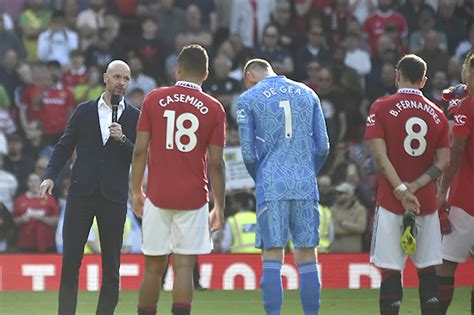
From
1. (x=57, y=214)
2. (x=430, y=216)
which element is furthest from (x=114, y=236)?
(x=57, y=214)

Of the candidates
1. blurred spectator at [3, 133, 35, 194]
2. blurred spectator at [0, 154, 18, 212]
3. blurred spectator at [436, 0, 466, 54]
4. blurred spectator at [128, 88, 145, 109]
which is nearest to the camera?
blurred spectator at [0, 154, 18, 212]

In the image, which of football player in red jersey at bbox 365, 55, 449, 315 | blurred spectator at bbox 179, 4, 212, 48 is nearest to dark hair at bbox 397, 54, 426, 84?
football player in red jersey at bbox 365, 55, 449, 315

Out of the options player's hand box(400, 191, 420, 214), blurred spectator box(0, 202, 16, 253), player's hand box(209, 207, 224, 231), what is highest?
player's hand box(400, 191, 420, 214)

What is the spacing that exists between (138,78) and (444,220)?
1043 centimetres

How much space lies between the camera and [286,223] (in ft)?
34.4

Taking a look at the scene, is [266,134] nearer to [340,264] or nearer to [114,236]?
[114,236]

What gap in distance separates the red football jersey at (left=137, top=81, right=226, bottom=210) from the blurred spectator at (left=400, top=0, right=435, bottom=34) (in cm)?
1265

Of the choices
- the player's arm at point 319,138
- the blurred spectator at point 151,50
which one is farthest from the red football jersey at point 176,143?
the blurred spectator at point 151,50

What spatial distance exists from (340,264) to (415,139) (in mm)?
6595

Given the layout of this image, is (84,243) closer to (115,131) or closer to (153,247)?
(115,131)

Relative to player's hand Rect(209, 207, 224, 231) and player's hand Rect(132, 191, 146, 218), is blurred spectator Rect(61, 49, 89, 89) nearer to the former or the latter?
player's hand Rect(132, 191, 146, 218)

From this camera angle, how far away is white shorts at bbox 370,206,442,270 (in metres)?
10.4

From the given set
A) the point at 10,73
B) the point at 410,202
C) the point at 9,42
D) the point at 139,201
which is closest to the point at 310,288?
the point at 410,202

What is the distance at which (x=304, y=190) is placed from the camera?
1049 centimetres
